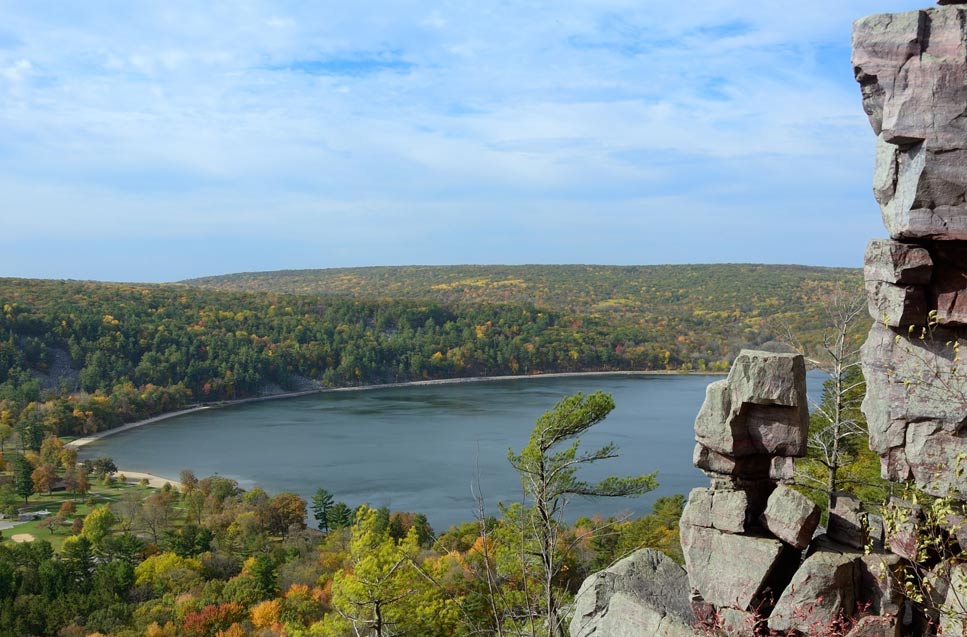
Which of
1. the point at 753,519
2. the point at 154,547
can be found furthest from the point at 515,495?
the point at 753,519

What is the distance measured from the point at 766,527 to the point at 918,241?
3.31m

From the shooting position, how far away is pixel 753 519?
28.7 ft

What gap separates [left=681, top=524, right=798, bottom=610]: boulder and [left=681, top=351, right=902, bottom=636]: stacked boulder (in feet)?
0.03

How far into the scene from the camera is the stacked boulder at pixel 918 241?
6.71 m

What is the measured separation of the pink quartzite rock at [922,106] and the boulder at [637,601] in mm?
4575

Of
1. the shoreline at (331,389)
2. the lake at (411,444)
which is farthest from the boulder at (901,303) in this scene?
the shoreline at (331,389)

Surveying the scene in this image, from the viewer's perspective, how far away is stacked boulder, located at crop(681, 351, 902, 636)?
7.81 metres

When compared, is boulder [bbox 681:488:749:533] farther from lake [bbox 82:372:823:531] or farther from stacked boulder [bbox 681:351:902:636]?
lake [bbox 82:372:823:531]

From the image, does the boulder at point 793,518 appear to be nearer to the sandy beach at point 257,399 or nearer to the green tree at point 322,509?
the green tree at point 322,509

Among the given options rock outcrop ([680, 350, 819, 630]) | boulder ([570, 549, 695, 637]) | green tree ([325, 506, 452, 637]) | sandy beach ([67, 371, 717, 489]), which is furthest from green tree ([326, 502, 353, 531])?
rock outcrop ([680, 350, 819, 630])

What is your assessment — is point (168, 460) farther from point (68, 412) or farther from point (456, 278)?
point (456, 278)

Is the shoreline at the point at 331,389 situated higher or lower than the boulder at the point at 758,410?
lower

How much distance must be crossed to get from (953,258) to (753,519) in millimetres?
3360

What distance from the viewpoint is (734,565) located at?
8.43 metres
